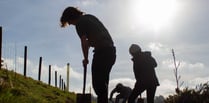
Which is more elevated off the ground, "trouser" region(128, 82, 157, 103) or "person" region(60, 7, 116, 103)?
"person" region(60, 7, 116, 103)

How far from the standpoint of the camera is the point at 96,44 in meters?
7.04

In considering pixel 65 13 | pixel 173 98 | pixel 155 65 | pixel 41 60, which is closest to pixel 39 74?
pixel 41 60

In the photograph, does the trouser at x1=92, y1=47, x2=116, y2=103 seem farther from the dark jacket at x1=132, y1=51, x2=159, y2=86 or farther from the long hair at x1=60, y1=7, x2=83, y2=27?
the dark jacket at x1=132, y1=51, x2=159, y2=86

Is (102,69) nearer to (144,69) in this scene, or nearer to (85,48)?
(85,48)

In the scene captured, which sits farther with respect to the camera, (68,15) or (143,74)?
(143,74)

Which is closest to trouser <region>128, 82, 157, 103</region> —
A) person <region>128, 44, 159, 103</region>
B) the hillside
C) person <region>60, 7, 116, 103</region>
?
person <region>128, 44, 159, 103</region>

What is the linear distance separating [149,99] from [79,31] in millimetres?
3325

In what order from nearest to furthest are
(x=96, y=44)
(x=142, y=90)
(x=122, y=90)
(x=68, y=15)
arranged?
(x=96, y=44), (x=68, y=15), (x=142, y=90), (x=122, y=90)

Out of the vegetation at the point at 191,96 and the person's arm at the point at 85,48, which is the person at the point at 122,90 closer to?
the vegetation at the point at 191,96

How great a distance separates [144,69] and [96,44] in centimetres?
316

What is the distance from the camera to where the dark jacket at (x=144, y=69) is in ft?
32.6

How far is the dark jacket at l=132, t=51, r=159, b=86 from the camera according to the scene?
9930mm

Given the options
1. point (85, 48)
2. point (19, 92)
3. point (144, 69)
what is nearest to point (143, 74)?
point (144, 69)

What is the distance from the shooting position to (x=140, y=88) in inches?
390
